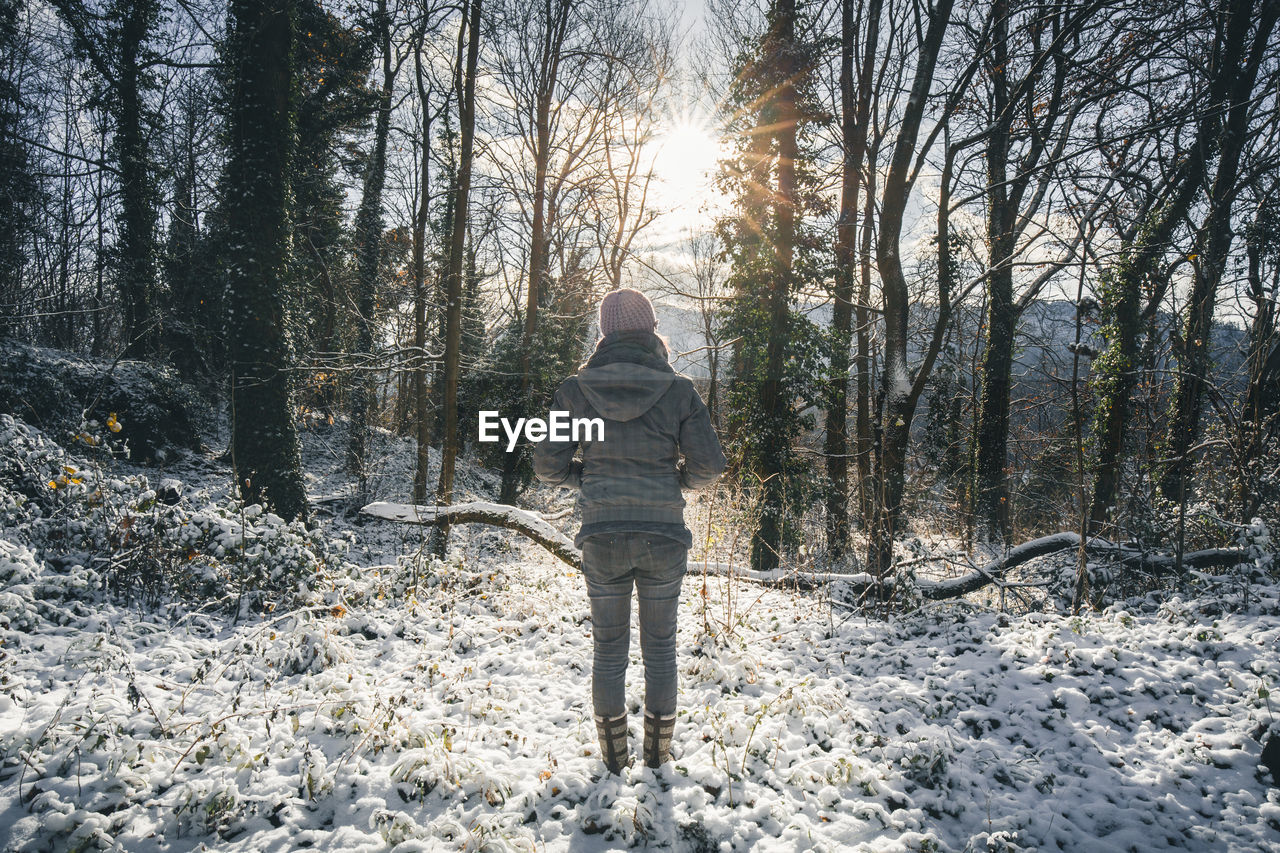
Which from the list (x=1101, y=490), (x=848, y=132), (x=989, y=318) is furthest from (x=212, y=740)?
(x=989, y=318)

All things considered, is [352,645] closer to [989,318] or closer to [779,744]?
[779,744]

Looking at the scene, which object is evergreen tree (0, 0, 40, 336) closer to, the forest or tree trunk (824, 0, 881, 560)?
the forest

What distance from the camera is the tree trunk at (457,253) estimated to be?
27.4ft

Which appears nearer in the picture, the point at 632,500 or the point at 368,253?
the point at 632,500

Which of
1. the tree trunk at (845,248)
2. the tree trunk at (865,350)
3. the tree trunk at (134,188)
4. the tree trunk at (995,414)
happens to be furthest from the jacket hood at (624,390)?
the tree trunk at (134,188)

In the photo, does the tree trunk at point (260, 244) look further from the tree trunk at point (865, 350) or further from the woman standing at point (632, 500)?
the tree trunk at point (865, 350)

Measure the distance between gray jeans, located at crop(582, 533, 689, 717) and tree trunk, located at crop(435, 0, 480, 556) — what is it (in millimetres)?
6293

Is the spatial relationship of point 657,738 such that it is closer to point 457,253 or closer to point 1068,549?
point 1068,549

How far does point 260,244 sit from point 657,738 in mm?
8760

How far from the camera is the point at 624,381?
2.56m

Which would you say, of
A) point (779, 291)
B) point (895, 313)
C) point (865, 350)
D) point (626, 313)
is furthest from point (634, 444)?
point (779, 291)

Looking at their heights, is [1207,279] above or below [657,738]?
above

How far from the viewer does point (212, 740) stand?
2705 millimetres

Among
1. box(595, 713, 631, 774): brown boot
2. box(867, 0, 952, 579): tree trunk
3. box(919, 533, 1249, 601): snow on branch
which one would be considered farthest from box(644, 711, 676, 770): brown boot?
box(919, 533, 1249, 601): snow on branch
